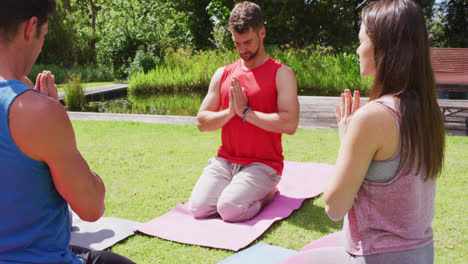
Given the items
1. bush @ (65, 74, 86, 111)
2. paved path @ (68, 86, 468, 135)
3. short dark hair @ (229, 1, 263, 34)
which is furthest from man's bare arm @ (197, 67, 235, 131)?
bush @ (65, 74, 86, 111)

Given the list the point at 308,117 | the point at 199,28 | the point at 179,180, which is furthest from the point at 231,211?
the point at 199,28

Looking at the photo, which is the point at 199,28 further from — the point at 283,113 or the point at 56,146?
the point at 56,146

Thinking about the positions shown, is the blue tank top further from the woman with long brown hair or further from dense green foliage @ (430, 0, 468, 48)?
dense green foliage @ (430, 0, 468, 48)

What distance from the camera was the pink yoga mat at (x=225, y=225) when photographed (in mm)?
3215

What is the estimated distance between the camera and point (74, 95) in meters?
9.71

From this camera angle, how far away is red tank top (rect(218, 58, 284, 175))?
12.2 ft

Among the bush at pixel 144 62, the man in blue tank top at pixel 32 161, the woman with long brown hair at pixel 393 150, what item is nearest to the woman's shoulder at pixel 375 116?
the woman with long brown hair at pixel 393 150

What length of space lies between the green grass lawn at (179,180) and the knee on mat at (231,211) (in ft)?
1.02

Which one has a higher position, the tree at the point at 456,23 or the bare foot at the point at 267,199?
the tree at the point at 456,23

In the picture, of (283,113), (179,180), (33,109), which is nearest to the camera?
(33,109)

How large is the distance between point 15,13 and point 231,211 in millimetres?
2610

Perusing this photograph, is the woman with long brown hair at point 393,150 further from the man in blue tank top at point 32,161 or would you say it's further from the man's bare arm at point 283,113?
the man's bare arm at point 283,113

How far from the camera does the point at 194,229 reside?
3.44 m

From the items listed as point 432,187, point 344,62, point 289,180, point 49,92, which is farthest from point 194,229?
point 344,62
